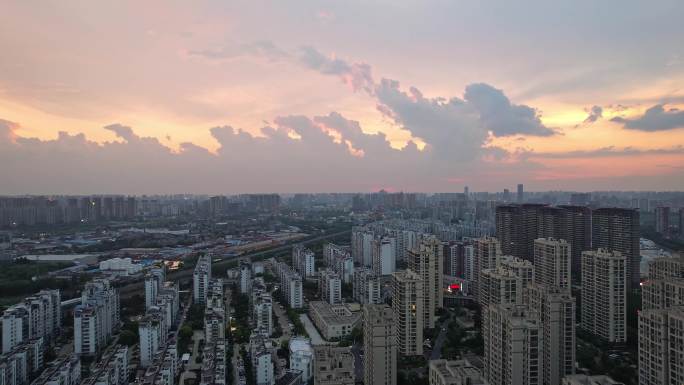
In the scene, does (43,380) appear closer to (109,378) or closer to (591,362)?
(109,378)

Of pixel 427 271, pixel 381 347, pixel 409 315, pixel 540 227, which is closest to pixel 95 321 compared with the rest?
pixel 381 347

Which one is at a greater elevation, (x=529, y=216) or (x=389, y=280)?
(x=529, y=216)

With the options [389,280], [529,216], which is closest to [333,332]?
[389,280]

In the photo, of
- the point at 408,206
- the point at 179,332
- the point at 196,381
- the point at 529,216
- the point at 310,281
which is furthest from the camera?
the point at 408,206

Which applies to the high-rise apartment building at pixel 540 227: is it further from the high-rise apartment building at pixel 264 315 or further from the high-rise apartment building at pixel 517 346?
the high-rise apartment building at pixel 517 346

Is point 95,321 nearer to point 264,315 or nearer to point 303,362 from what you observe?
point 264,315

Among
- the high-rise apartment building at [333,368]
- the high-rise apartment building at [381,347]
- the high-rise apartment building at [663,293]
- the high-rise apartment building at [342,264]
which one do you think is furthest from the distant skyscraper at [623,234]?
the high-rise apartment building at [333,368]

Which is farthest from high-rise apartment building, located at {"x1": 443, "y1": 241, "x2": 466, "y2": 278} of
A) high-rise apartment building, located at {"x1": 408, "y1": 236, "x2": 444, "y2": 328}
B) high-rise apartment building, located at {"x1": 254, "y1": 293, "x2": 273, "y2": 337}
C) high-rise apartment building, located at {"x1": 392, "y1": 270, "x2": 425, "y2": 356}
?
high-rise apartment building, located at {"x1": 254, "y1": 293, "x2": 273, "y2": 337}
